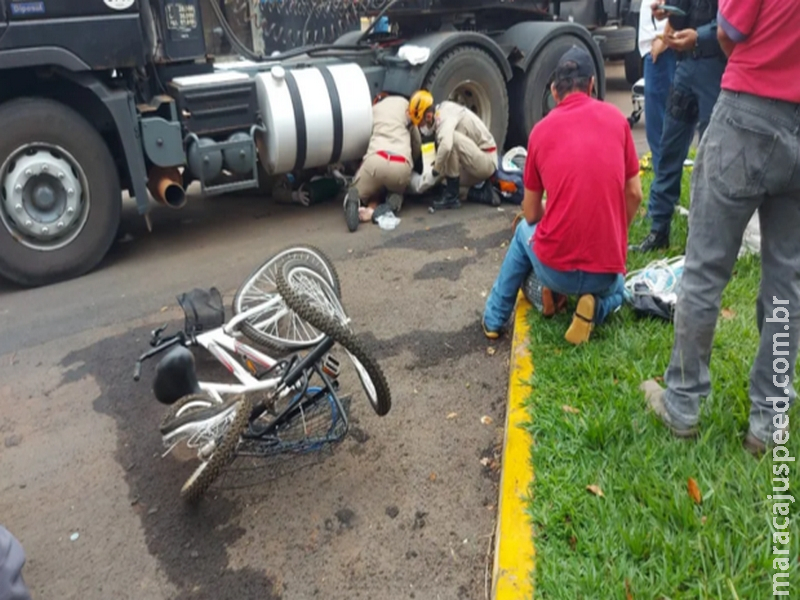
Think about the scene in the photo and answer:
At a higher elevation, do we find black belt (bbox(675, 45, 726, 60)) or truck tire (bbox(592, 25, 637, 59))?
black belt (bbox(675, 45, 726, 60))

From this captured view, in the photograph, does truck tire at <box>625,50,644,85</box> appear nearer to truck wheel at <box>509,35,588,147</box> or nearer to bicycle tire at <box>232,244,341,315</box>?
truck wheel at <box>509,35,588,147</box>

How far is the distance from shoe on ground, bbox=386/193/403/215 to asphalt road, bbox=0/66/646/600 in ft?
3.96

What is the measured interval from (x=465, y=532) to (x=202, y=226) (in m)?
4.67

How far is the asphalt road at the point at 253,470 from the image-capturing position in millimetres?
2586

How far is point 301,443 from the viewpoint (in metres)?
2.97

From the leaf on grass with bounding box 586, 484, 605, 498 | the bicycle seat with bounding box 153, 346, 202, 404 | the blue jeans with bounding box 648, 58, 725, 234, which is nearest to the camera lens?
the leaf on grass with bounding box 586, 484, 605, 498

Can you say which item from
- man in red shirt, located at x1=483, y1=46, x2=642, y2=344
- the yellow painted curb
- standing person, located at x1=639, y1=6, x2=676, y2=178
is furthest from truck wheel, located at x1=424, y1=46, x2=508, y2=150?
the yellow painted curb

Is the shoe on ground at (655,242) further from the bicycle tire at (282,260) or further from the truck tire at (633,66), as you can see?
the truck tire at (633,66)

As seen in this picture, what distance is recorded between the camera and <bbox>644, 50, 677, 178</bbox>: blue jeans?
447 centimetres

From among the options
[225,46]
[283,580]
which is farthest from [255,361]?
[225,46]

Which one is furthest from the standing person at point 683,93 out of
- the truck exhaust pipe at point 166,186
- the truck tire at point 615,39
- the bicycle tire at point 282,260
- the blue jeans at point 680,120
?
the truck tire at point 615,39

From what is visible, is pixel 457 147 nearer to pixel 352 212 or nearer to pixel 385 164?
pixel 385 164

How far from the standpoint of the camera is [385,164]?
6.37m

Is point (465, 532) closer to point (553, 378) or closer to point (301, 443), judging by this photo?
point (301, 443)
